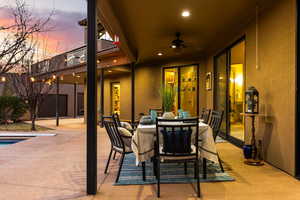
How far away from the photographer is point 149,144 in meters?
3.08

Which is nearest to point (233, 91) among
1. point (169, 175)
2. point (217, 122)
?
point (217, 122)

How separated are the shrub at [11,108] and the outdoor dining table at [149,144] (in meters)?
9.74

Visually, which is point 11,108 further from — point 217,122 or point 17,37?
point 217,122

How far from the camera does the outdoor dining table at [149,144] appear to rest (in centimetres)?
301

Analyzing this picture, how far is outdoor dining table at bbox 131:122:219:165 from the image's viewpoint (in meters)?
3.01

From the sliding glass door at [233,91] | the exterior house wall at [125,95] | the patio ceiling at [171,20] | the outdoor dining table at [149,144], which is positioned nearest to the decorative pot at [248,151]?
the outdoor dining table at [149,144]

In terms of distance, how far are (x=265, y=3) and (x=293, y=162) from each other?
264 centimetres

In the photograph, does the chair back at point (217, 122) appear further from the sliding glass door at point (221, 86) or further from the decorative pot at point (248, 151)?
the sliding glass door at point (221, 86)

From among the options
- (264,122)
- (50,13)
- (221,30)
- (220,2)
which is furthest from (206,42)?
(50,13)

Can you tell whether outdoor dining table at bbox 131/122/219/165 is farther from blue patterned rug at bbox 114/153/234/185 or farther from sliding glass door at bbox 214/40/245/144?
sliding glass door at bbox 214/40/245/144

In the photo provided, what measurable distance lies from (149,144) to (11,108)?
33.8 ft

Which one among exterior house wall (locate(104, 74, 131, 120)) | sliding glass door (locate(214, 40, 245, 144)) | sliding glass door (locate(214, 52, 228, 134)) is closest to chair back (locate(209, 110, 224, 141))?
sliding glass door (locate(214, 40, 245, 144))

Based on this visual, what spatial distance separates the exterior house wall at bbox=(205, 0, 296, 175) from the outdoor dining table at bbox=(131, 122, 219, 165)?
1186 millimetres

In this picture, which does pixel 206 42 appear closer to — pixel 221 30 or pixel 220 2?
pixel 221 30
